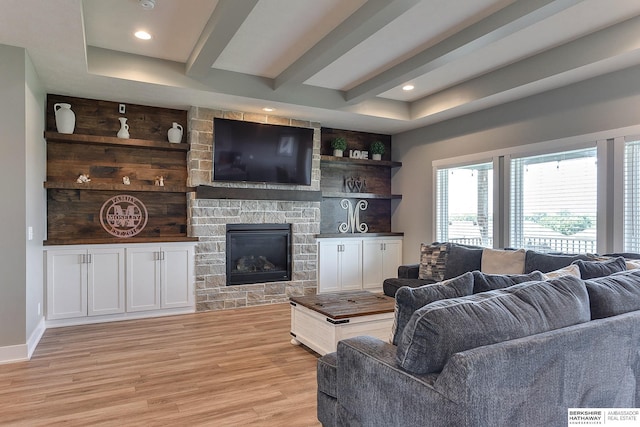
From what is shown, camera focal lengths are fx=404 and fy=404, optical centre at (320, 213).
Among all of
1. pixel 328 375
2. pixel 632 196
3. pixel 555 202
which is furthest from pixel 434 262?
pixel 328 375

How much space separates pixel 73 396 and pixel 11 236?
1530mm

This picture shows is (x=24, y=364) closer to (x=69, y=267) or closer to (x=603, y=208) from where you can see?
(x=69, y=267)

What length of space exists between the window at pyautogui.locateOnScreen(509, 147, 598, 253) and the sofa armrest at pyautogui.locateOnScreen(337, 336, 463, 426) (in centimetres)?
332

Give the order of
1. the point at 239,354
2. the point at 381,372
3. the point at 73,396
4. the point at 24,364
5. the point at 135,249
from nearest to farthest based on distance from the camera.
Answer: the point at 381,372 → the point at 73,396 → the point at 24,364 → the point at 239,354 → the point at 135,249

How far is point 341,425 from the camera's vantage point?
193cm

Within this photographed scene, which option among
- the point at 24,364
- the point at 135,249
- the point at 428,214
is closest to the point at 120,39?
the point at 135,249

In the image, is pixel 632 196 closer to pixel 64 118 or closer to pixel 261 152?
pixel 261 152

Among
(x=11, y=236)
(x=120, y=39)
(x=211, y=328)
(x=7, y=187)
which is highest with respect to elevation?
(x=120, y=39)

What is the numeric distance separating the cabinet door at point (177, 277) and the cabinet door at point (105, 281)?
1.53ft

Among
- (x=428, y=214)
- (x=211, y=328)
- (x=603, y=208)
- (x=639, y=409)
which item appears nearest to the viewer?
(x=639, y=409)

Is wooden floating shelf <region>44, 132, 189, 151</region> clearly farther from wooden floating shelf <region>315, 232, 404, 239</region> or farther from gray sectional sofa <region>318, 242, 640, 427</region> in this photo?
gray sectional sofa <region>318, 242, 640, 427</region>

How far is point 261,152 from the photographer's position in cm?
548

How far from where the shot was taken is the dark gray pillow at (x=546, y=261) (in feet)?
11.6

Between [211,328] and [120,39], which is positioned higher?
[120,39]
